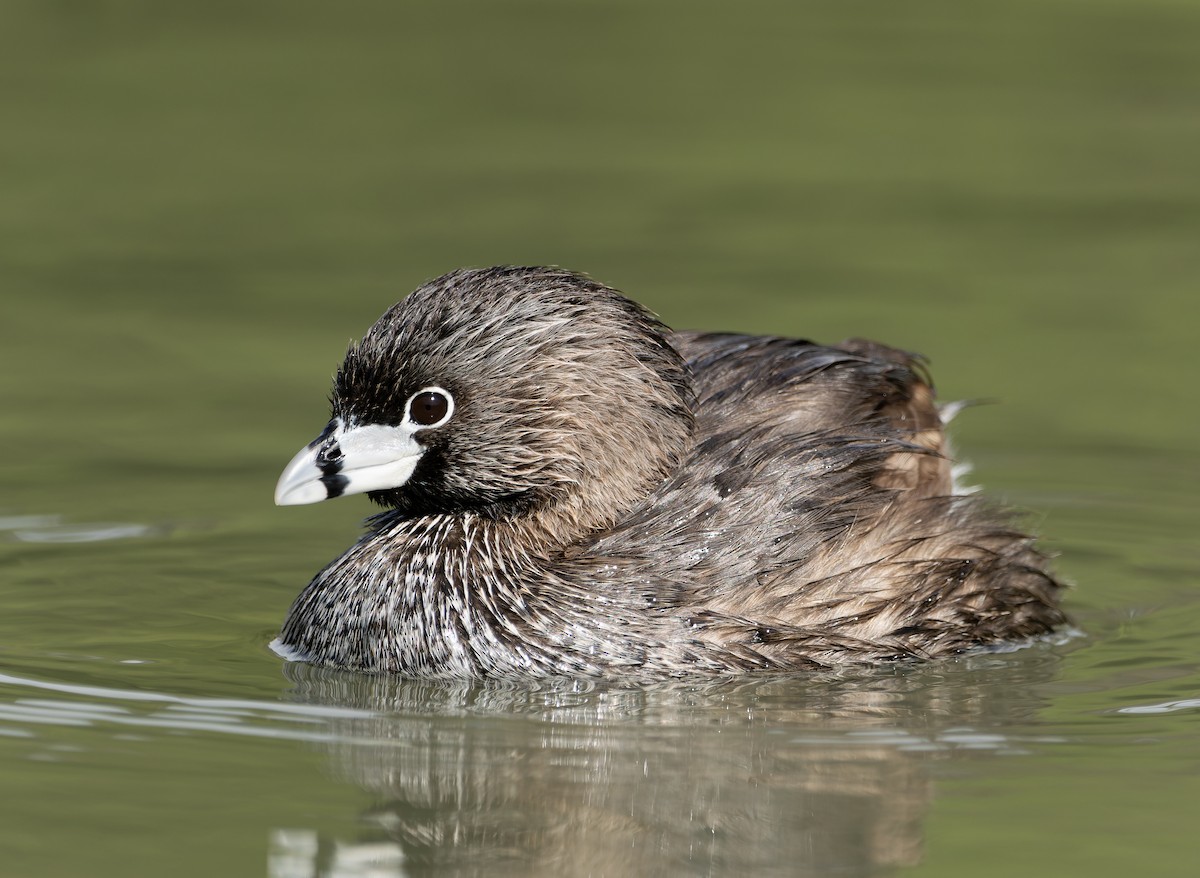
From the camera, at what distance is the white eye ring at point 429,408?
30.1 ft

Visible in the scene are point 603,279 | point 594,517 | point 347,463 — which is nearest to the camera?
point 347,463

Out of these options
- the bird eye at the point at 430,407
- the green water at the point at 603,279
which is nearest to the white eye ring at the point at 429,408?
the bird eye at the point at 430,407

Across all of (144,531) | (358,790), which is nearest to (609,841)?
(358,790)

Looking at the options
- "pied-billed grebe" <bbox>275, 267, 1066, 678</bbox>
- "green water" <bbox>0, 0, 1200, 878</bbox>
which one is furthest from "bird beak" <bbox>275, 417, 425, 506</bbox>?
"green water" <bbox>0, 0, 1200, 878</bbox>

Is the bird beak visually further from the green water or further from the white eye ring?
the green water

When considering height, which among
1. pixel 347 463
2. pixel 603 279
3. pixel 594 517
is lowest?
pixel 594 517

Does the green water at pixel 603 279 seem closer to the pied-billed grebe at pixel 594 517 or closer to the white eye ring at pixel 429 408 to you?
the pied-billed grebe at pixel 594 517

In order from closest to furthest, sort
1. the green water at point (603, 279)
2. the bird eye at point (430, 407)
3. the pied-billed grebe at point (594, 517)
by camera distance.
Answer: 1. the green water at point (603, 279)
2. the pied-billed grebe at point (594, 517)
3. the bird eye at point (430, 407)

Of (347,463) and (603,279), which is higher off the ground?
(603,279)

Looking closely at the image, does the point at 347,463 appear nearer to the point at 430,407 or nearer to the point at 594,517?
the point at 430,407

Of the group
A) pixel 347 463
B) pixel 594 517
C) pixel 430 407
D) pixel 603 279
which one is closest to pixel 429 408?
pixel 430 407

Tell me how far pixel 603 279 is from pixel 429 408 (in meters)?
5.70

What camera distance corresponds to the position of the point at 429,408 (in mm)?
9188

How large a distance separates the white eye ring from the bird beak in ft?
0.19
